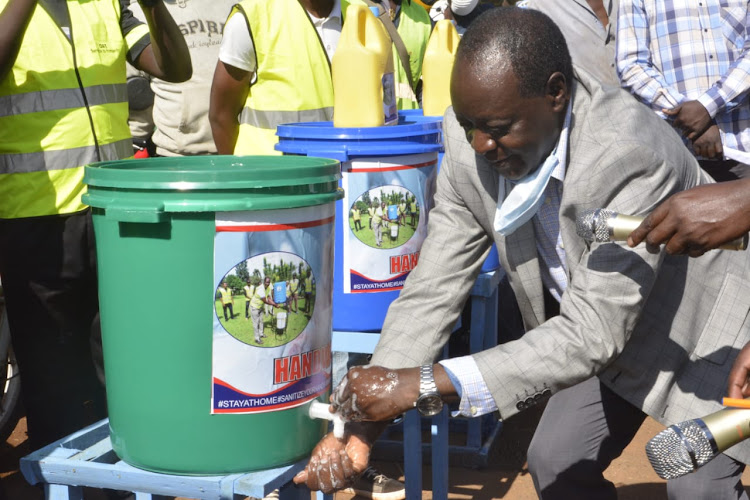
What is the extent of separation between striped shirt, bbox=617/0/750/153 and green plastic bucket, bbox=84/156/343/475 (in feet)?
7.67

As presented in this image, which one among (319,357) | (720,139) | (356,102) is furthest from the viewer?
(720,139)

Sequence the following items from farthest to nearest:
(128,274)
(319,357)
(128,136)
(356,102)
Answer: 1. (128,136)
2. (356,102)
3. (319,357)
4. (128,274)

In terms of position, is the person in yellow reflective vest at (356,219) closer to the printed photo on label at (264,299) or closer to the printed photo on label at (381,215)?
the printed photo on label at (381,215)

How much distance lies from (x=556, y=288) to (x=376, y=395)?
0.70 m

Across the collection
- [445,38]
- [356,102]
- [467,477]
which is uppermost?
[445,38]

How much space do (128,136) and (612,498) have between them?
6.46 ft

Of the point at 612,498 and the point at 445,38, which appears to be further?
the point at 445,38

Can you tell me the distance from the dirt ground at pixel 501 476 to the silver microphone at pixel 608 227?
201cm

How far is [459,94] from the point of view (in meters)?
2.01

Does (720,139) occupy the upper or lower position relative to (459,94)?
lower

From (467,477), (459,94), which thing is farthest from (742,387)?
(467,477)

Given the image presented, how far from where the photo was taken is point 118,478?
1858 millimetres

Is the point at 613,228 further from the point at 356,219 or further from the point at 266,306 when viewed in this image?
the point at 356,219

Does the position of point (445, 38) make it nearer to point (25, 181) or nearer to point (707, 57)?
point (707, 57)
